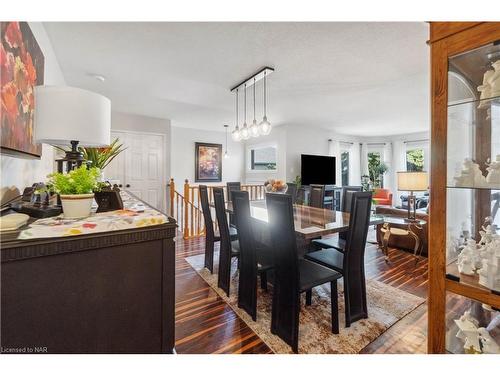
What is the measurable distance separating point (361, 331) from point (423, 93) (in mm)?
3590

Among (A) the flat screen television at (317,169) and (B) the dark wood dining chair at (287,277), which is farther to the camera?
(A) the flat screen television at (317,169)

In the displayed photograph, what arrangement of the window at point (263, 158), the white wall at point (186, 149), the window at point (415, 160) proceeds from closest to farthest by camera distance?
the white wall at point (186, 149) → the window at point (263, 158) → the window at point (415, 160)

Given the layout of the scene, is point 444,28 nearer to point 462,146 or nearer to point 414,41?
point 462,146

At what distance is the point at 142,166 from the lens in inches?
200

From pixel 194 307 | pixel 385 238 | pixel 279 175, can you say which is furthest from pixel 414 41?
pixel 279 175

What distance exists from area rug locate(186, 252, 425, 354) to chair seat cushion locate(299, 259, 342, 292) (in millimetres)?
411

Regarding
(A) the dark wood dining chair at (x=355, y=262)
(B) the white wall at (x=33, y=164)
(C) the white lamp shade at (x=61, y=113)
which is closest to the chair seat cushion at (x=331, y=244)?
(A) the dark wood dining chair at (x=355, y=262)

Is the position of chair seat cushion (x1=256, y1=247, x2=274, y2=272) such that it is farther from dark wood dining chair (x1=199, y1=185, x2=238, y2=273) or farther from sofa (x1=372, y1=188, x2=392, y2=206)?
sofa (x1=372, y1=188, x2=392, y2=206)

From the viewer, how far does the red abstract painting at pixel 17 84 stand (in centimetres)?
113

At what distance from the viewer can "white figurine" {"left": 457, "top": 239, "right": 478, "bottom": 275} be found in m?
1.12

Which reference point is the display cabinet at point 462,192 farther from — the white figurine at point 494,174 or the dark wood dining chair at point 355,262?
the dark wood dining chair at point 355,262

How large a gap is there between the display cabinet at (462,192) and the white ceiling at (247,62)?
1.12 m

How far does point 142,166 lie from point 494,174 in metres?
5.27

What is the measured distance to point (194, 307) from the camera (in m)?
2.13
